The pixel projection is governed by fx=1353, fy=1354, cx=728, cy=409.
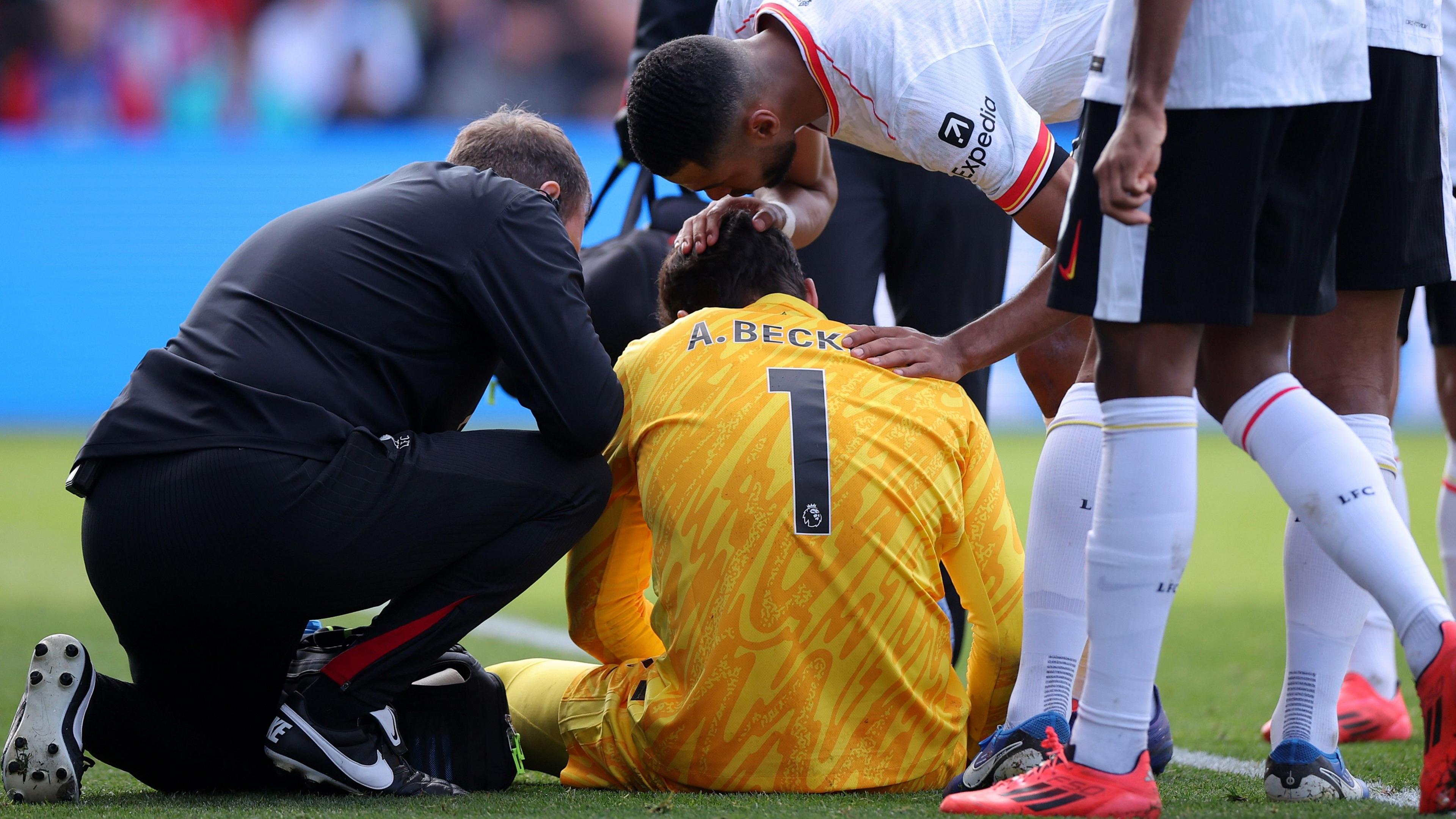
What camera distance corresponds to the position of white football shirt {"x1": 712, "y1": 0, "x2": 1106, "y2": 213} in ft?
7.35

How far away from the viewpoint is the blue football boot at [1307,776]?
1.96 m

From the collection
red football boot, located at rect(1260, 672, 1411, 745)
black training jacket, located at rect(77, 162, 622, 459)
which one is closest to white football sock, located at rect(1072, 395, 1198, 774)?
black training jacket, located at rect(77, 162, 622, 459)

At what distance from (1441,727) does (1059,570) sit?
22.7 inches

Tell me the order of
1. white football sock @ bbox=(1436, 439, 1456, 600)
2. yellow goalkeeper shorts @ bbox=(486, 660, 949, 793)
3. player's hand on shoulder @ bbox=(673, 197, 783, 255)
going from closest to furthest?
yellow goalkeeper shorts @ bbox=(486, 660, 949, 793) < player's hand on shoulder @ bbox=(673, 197, 783, 255) < white football sock @ bbox=(1436, 439, 1456, 600)

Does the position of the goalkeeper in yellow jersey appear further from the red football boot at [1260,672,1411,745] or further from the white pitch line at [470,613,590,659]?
the white pitch line at [470,613,590,659]

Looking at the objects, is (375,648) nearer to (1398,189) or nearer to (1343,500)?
(1343,500)

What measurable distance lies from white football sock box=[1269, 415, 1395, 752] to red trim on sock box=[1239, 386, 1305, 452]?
9.9 inches

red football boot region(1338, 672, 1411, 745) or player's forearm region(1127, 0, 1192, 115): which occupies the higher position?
player's forearm region(1127, 0, 1192, 115)

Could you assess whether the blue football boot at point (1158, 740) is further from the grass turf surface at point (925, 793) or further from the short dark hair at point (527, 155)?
the short dark hair at point (527, 155)

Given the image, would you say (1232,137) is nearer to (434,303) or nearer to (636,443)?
(636,443)

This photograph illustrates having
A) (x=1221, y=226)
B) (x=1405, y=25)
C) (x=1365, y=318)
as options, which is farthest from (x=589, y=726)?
(x=1405, y=25)

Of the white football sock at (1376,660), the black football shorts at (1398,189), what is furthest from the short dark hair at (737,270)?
the white football sock at (1376,660)

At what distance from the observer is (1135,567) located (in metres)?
1.74

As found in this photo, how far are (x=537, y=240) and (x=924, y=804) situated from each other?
106 centimetres
